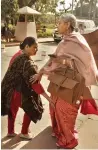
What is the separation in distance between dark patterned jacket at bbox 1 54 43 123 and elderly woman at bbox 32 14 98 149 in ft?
0.61

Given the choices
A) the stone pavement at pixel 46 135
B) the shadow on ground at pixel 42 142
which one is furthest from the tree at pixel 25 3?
the shadow on ground at pixel 42 142

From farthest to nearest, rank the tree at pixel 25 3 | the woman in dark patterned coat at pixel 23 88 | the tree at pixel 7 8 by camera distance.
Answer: the tree at pixel 25 3 → the tree at pixel 7 8 → the woman in dark patterned coat at pixel 23 88

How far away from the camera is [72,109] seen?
3.87 m

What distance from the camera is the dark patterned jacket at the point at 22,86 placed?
12.5 ft

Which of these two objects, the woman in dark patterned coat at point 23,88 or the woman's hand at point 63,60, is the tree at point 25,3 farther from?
the woman's hand at point 63,60

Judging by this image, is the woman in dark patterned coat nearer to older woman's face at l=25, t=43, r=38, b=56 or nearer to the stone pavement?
older woman's face at l=25, t=43, r=38, b=56

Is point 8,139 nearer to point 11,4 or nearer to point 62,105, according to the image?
point 62,105

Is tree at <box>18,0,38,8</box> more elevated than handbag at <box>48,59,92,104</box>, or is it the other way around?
tree at <box>18,0,38,8</box>

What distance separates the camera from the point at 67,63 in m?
3.75

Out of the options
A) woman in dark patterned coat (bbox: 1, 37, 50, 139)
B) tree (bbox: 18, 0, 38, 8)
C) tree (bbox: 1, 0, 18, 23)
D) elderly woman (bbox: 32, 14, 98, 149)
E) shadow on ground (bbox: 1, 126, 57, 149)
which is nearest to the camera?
elderly woman (bbox: 32, 14, 98, 149)

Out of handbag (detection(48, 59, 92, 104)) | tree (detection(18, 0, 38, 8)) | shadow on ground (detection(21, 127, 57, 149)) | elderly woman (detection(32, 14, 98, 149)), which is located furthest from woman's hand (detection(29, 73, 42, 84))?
tree (detection(18, 0, 38, 8))

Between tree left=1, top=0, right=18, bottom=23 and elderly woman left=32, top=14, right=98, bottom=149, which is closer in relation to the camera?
elderly woman left=32, top=14, right=98, bottom=149

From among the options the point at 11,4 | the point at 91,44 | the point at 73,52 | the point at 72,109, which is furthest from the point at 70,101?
the point at 11,4

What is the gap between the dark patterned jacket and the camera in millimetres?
3809
